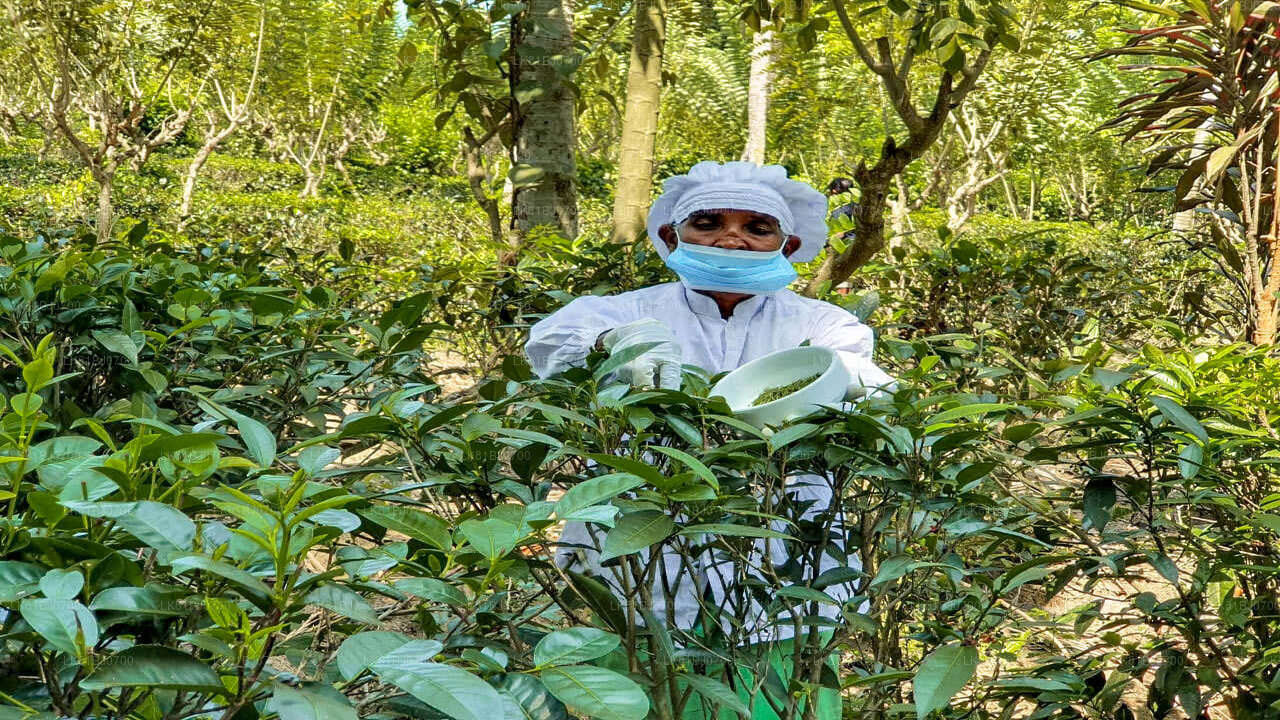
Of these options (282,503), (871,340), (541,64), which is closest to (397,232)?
(541,64)

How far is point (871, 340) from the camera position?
7.42 feet

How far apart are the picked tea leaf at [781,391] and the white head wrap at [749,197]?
0.77 m

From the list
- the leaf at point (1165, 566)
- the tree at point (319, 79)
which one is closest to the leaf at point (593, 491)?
the leaf at point (1165, 566)

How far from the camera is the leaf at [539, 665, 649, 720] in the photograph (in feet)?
2.56

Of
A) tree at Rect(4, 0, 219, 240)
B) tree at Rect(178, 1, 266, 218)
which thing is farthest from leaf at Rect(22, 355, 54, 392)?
tree at Rect(178, 1, 266, 218)

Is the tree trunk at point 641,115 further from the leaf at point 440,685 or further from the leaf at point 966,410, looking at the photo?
the leaf at point 440,685

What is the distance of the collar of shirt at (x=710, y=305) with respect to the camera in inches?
95.2

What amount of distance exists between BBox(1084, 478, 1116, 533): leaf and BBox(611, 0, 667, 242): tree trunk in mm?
2609

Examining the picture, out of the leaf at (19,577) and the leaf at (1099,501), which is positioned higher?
the leaf at (19,577)

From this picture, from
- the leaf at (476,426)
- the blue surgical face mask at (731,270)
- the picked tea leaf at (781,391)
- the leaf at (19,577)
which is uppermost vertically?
the leaf at (19,577)

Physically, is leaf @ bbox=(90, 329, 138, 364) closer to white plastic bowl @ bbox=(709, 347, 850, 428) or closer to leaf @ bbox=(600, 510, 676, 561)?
white plastic bowl @ bbox=(709, 347, 850, 428)

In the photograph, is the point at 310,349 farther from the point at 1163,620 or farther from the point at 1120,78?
the point at 1120,78

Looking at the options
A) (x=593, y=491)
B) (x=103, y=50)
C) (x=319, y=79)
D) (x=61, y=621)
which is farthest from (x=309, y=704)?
(x=319, y=79)

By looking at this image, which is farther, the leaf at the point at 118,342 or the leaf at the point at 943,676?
the leaf at the point at 118,342
